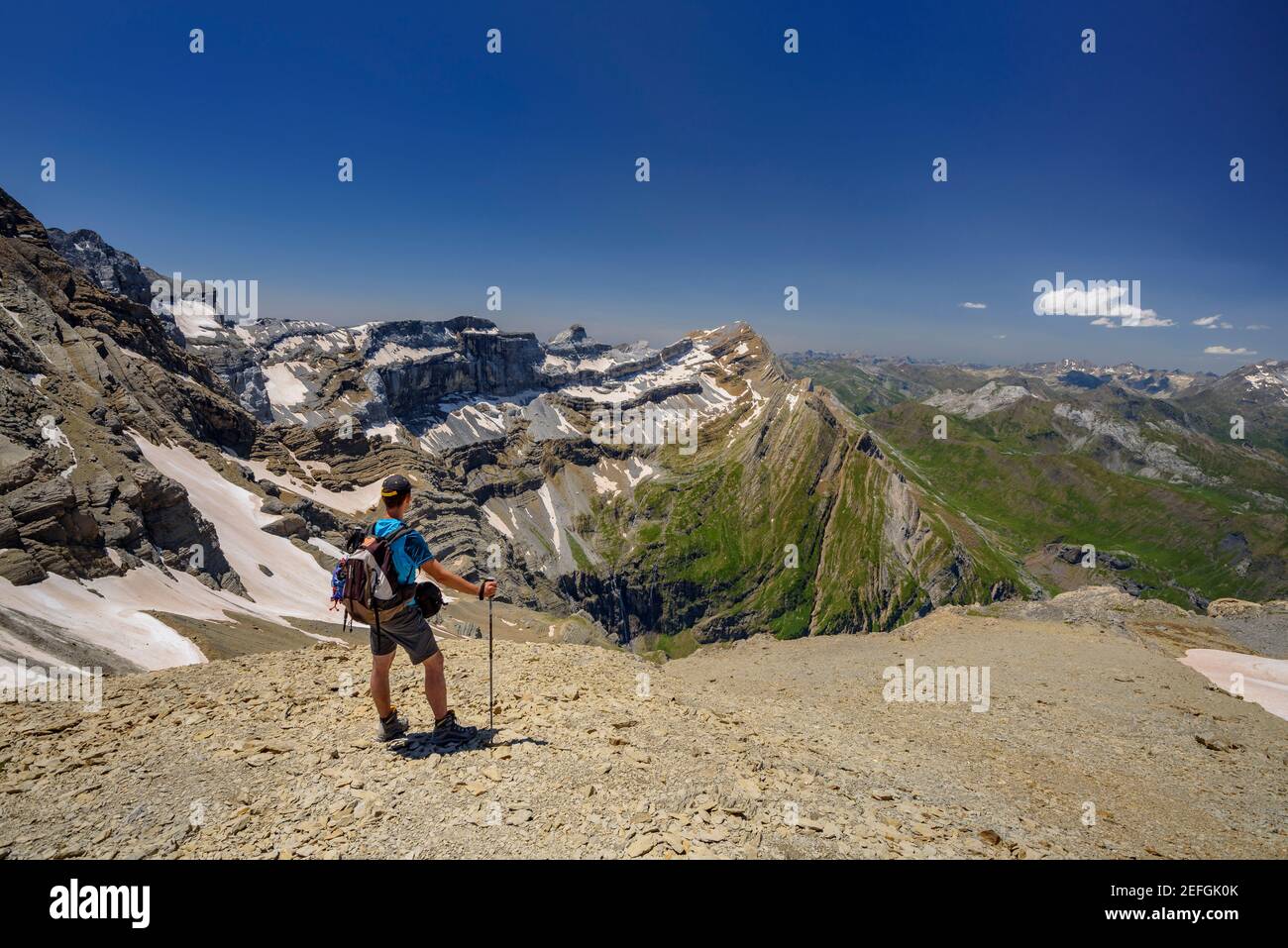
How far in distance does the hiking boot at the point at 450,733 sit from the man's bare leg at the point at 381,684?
0.96 m

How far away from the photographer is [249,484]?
262 feet

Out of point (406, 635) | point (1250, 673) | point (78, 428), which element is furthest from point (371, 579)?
point (78, 428)

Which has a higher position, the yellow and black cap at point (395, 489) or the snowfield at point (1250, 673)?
the yellow and black cap at point (395, 489)

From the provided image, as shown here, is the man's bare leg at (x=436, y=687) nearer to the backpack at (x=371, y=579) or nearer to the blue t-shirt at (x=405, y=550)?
the backpack at (x=371, y=579)

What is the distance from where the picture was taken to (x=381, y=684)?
9.57 meters

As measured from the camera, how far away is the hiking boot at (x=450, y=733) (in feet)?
32.8

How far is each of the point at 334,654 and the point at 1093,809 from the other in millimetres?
19975

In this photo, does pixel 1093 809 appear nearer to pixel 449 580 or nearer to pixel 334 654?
pixel 449 580

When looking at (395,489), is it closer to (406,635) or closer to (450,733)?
(406,635)

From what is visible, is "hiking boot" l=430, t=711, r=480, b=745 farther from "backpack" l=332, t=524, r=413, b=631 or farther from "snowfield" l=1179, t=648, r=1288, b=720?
"snowfield" l=1179, t=648, r=1288, b=720

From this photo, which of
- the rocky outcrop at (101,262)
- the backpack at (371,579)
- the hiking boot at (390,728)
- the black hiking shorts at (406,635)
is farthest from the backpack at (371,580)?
the rocky outcrop at (101,262)
